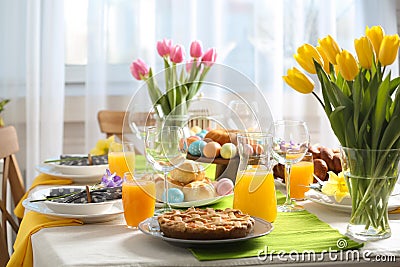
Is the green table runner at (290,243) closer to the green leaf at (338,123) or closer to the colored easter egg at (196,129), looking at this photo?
the green leaf at (338,123)

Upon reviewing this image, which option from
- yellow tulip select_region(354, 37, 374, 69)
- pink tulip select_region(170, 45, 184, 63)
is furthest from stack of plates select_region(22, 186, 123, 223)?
pink tulip select_region(170, 45, 184, 63)

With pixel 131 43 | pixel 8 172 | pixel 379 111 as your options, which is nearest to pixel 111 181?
pixel 379 111

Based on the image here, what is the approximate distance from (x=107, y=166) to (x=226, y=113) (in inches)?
22.9

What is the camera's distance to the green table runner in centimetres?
127

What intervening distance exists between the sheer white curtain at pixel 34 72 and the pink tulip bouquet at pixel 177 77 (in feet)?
3.09

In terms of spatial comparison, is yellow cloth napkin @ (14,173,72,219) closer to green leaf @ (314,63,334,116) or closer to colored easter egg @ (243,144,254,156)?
colored easter egg @ (243,144,254,156)

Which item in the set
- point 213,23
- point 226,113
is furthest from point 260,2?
point 226,113

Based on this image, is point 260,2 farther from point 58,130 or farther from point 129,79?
point 58,130

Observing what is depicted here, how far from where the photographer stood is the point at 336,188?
163cm

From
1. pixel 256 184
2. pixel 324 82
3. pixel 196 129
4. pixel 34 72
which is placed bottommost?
pixel 256 184

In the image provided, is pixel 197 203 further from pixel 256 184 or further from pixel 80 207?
pixel 80 207

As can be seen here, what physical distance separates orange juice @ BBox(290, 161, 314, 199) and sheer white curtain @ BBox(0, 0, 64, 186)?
188 centimetres

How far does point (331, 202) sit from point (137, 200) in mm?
470

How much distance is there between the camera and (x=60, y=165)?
212cm
